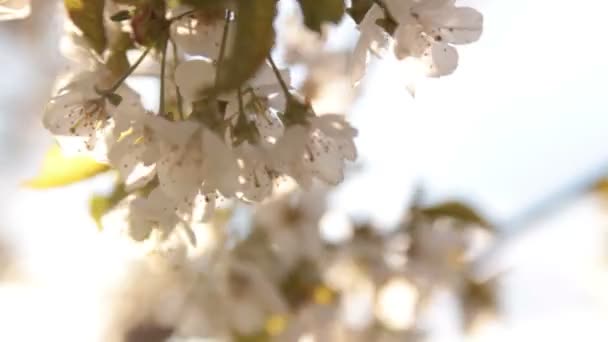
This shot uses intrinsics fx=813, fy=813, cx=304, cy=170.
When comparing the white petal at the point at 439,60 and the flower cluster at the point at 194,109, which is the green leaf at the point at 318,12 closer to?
the flower cluster at the point at 194,109

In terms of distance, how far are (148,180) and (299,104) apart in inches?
5.7

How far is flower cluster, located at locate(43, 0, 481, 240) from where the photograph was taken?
617 millimetres

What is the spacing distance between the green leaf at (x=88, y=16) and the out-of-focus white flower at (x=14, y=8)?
4cm

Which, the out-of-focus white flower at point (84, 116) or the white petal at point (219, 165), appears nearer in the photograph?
the white petal at point (219, 165)

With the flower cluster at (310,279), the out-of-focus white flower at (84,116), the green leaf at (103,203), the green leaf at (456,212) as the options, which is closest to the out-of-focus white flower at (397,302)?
the flower cluster at (310,279)

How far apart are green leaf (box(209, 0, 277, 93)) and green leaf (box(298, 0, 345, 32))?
0.16ft

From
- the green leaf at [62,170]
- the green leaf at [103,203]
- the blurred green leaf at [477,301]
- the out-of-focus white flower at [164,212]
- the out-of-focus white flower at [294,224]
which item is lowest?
the blurred green leaf at [477,301]

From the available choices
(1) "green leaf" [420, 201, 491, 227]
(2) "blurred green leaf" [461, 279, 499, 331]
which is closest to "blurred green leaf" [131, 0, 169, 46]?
(1) "green leaf" [420, 201, 491, 227]

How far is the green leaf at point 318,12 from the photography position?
21.0 inches

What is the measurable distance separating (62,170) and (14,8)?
207mm

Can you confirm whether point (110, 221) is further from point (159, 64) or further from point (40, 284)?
point (40, 284)

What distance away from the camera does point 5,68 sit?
2.16 metres

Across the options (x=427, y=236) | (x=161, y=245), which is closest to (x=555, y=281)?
(x=427, y=236)

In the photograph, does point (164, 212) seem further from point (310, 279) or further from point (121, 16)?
point (310, 279)
